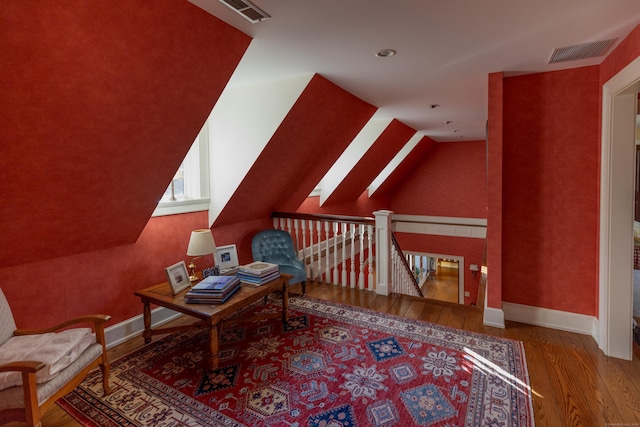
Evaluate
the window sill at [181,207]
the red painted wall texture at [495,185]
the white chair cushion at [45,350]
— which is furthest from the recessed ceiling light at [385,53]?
the white chair cushion at [45,350]

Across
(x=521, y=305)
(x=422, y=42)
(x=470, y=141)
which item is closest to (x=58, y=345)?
(x=422, y=42)

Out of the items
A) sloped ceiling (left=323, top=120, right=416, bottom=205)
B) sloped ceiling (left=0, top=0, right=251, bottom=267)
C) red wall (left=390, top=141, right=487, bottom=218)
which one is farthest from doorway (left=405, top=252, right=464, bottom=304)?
sloped ceiling (left=0, top=0, right=251, bottom=267)

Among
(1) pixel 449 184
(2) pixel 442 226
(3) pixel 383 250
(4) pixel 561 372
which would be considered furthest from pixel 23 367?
(1) pixel 449 184

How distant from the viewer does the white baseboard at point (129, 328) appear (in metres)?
2.76

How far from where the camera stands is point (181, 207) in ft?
11.0

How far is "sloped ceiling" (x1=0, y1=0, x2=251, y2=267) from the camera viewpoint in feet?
5.22

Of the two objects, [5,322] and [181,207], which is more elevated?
[181,207]

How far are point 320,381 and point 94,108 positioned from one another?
Answer: 2271 millimetres

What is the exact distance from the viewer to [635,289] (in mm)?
3217

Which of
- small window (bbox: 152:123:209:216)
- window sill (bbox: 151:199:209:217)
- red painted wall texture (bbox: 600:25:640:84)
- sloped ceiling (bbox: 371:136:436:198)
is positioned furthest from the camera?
sloped ceiling (bbox: 371:136:436:198)

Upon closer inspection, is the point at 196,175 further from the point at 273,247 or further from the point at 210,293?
the point at 210,293

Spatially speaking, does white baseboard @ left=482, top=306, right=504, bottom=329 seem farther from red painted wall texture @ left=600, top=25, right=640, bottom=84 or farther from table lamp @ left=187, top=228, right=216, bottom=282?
table lamp @ left=187, top=228, right=216, bottom=282

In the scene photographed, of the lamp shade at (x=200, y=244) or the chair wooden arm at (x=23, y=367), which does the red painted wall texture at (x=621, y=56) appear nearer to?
the lamp shade at (x=200, y=244)

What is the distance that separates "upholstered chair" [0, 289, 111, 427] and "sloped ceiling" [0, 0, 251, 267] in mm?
589
